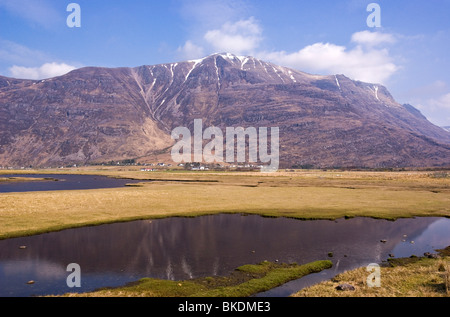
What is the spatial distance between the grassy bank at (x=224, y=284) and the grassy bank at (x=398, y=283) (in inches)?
110

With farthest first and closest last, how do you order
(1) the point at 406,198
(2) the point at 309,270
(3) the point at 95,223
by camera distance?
1. (1) the point at 406,198
2. (3) the point at 95,223
3. (2) the point at 309,270

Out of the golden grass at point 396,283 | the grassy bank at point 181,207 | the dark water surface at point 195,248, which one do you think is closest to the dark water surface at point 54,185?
the grassy bank at point 181,207

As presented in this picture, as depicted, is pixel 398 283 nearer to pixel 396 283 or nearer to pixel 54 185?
pixel 396 283

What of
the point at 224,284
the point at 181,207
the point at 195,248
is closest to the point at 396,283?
the point at 224,284

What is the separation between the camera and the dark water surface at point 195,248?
2475 centimetres

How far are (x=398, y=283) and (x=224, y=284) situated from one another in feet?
39.0

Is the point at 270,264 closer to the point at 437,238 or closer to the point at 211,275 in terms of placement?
the point at 211,275

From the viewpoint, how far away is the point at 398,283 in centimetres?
2180

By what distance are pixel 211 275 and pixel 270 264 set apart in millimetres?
5568

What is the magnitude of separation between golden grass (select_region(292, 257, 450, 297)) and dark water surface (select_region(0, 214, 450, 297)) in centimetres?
172

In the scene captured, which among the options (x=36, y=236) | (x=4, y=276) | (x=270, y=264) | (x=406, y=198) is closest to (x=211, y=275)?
(x=270, y=264)
